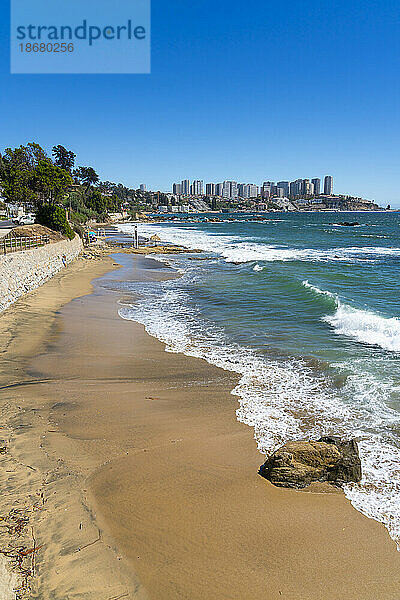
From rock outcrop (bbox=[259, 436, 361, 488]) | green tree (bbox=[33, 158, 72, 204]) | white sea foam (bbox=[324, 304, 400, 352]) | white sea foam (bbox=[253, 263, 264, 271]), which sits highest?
green tree (bbox=[33, 158, 72, 204])

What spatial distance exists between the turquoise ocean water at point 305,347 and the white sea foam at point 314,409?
20 millimetres

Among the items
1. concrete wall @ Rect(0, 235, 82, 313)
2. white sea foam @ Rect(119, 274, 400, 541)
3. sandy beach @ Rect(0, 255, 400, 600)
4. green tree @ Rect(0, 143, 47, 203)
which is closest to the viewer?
sandy beach @ Rect(0, 255, 400, 600)

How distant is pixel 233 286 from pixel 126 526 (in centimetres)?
1864

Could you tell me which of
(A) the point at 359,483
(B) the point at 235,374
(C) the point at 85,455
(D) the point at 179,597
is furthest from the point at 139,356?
(D) the point at 179,597

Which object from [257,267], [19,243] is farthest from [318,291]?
[19,243]

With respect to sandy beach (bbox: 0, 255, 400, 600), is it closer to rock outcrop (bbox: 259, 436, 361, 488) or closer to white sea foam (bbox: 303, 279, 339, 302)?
rock outcrop (bbox: 259, 436, 361, 488)

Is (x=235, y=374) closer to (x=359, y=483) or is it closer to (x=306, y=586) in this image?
(x=359, y=483)

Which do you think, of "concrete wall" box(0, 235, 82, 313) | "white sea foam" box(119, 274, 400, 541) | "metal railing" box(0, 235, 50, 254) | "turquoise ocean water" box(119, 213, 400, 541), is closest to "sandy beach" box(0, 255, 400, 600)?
"white sea foam" box(119, 274, 400, 541)

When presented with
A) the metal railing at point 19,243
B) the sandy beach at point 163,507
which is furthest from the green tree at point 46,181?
the sandy beach at point 163,507

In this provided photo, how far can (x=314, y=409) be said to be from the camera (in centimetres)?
825

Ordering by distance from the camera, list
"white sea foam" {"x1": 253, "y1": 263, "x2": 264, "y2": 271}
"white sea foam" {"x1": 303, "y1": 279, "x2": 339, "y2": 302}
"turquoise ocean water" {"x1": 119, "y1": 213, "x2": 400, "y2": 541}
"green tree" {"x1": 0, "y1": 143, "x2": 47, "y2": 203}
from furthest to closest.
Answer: "green tree" {"x1": 0, "y1": 143, "x2": 47, "y2": 203} → "white sea foam" {"x1": 253, "y1": 263, "x2": 264, "y2": 271} → "white sea foam" {"x1": 303, "y1": 279, "x2": 339, "y2": 302} → "turquoise ocean water" {"x1": 119, "y1": 213, "x2": 400, "y2": 541}

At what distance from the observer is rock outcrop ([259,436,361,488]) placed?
5820mm

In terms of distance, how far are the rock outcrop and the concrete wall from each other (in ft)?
42.3

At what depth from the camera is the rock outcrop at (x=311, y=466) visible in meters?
5.82
